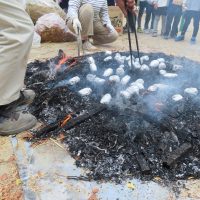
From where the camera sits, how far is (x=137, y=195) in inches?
101

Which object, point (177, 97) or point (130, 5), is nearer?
point (177, 97)

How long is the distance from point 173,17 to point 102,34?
2.60 m

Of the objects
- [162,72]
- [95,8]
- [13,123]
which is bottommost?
[162,72]

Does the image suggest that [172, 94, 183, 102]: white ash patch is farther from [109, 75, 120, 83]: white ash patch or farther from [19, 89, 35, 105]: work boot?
[19, 89, 35, 105]: work boot

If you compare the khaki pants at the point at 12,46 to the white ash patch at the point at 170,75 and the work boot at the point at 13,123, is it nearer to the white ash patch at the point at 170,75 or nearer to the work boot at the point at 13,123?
the work boot at the point at 13,123

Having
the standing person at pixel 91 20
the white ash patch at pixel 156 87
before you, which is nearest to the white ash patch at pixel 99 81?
the white ash patch at pixel 156 87

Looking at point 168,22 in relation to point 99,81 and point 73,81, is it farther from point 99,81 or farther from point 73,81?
point 73,81

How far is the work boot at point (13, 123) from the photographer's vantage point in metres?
3.30

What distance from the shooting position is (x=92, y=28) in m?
6.45

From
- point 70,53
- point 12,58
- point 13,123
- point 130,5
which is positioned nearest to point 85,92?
point 13,123

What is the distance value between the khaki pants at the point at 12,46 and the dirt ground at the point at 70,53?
571 millimetres

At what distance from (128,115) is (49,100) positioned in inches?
43.4

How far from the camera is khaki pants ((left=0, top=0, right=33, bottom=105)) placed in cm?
296

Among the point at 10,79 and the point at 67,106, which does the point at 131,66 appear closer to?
the point at 67,106
